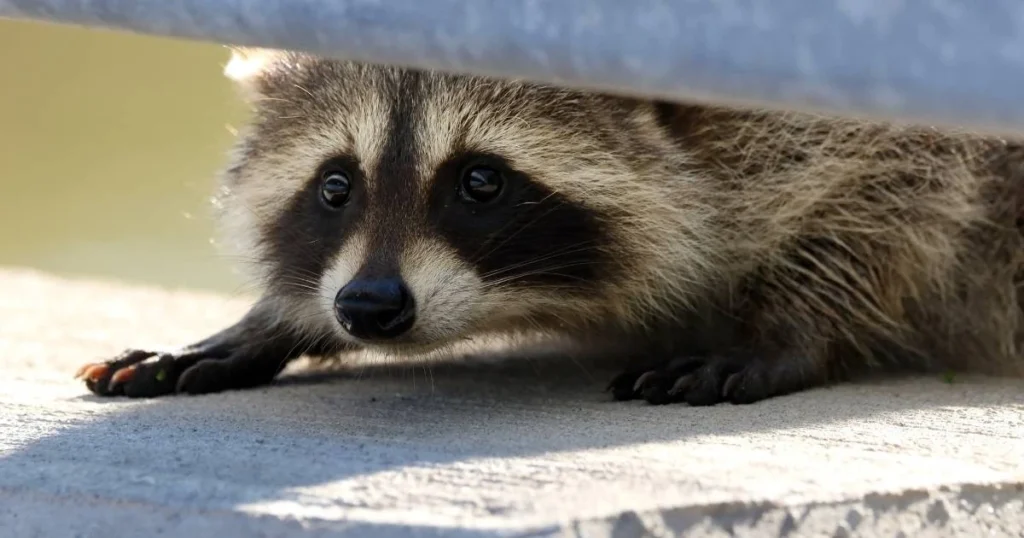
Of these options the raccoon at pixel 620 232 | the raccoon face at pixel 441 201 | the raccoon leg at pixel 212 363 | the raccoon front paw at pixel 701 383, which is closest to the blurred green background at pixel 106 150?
the raccoon leg at pixel 212 363

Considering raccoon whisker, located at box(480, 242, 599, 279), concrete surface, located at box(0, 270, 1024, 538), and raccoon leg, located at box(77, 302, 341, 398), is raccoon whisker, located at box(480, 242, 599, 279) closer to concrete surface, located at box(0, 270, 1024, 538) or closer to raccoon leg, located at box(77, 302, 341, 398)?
concrete surface, located at box(0, 270, 1024, 538)

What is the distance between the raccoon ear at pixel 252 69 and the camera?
4098 millimetres

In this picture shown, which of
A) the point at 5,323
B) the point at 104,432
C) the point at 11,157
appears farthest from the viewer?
the point at 11,157

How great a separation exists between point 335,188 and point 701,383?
1134 mm

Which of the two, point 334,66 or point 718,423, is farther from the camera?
point 334,66

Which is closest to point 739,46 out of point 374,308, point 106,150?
point 374,308

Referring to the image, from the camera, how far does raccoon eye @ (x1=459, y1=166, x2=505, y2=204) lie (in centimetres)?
350

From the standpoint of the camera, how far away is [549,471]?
7.05 ft

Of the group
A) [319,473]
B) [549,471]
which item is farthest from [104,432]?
[549,471]

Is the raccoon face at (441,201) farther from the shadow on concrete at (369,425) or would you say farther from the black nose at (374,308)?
the shadow on concrete at (369,425)

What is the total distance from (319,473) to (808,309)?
209 cm

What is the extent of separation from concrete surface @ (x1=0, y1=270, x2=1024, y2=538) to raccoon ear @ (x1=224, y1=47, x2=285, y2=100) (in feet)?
3.46

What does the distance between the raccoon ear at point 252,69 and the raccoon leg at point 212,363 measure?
0.69 meters

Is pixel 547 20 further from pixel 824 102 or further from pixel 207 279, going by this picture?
pixel 207 279
